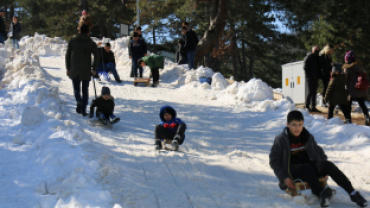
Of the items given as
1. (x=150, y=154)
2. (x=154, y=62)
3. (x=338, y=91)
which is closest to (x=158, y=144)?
(x=150, y=154)

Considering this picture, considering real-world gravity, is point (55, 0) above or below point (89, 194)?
above

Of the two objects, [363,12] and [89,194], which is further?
[363,12]

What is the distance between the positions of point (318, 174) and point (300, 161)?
23 centimetres

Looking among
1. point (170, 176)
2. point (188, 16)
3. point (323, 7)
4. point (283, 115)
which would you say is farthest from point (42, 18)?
point (170, 176)

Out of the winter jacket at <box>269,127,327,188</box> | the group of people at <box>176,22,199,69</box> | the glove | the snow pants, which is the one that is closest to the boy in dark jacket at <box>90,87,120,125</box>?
the glove

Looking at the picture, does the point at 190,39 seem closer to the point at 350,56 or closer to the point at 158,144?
the point at 350,56

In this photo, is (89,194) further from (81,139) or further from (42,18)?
(42,18)

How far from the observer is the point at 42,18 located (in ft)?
96.1

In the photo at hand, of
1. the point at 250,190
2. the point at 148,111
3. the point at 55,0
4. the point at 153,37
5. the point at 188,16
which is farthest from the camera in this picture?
the point at 153,37

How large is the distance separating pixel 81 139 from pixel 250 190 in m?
2.71

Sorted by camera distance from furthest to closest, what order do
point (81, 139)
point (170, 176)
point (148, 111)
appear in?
1. point (148, 111)
2. point (81, 139)
3. point (170, 176)

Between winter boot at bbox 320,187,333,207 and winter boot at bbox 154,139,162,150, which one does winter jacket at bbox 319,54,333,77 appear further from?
winter boot at bbox 320,187,333,207

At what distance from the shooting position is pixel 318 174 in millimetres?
3691

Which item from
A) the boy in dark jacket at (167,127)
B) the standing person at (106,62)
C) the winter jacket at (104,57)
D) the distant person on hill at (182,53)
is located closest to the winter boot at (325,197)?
the boy in dark jacket at (167,127)
